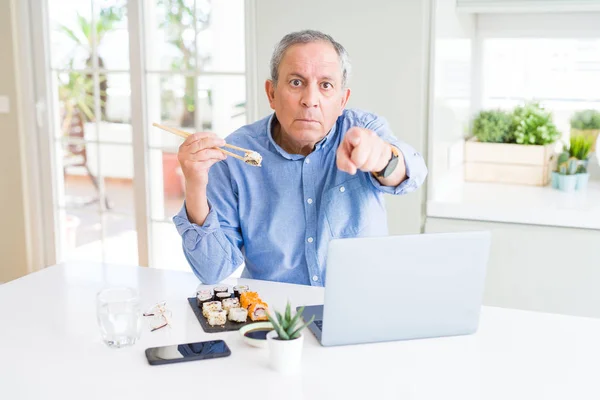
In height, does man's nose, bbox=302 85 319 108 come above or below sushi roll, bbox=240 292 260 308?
above

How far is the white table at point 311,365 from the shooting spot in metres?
1.35

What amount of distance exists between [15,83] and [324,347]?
3043 mm

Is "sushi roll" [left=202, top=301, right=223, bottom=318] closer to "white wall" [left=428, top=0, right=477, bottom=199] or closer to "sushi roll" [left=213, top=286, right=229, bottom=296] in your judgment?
"sushi roll" [left=213, top=286, right=229, bottom=296]

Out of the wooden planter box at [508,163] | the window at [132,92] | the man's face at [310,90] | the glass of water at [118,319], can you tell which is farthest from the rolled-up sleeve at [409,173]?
the window at [132,92]

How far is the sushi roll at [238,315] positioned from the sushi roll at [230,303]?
0.10 ft

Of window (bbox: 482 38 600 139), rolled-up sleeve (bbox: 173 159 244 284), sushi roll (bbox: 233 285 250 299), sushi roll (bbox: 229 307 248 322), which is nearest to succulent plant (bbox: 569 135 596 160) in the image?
window (bbox: 482 38 600 139)

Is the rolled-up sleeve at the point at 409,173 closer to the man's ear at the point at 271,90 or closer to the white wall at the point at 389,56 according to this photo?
the man's ear at the point at 271,90

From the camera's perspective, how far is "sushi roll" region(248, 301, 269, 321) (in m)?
1.66

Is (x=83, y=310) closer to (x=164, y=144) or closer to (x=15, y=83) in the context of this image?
(x=164, y=144)

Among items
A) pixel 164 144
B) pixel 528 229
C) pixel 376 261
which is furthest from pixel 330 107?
pixel 164 144

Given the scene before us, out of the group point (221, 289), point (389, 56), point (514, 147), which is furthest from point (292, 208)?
point (514, 147)

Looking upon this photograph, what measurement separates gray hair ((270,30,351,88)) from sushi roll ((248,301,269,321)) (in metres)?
0.72

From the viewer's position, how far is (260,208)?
214 cm

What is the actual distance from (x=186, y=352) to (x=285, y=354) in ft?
0.72
